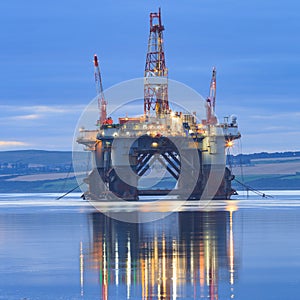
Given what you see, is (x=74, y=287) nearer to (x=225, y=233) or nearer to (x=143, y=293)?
(x=143, y=293)

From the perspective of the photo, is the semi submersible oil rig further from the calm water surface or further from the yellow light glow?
the calm water surface

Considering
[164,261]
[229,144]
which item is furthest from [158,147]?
[164,261]

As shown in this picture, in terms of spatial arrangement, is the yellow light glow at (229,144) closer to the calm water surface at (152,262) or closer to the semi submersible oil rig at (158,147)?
the semi submersible oil rig at (158,147)

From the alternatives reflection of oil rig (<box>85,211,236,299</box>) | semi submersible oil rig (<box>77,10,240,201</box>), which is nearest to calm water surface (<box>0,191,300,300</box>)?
reflection of oil rig (<box>85,211,236,299</box>)

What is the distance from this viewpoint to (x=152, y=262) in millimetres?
28109

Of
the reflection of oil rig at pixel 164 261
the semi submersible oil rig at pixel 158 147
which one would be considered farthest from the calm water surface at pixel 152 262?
the semi submersible oil rig at pixel 158 147

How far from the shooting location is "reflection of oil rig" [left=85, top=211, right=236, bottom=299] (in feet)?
73.5

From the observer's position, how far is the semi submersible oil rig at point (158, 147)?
3976 inches

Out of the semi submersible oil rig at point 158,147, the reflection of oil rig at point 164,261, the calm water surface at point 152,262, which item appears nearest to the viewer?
the reflection of oil rig at point 164,261

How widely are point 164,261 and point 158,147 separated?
7239 cm

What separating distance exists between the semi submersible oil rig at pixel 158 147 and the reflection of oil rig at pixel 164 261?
5489 centimetres

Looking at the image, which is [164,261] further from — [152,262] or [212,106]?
[212,106]

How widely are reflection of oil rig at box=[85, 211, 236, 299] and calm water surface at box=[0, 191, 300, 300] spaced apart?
0.02 metres

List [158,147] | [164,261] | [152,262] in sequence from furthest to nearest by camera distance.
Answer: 1. [158,147]
2. [164,261]
3. [152,262]
